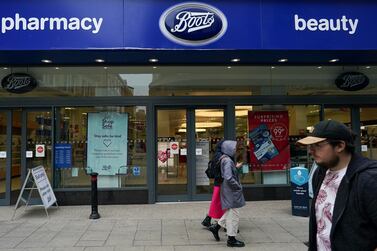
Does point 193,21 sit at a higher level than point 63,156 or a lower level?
higher

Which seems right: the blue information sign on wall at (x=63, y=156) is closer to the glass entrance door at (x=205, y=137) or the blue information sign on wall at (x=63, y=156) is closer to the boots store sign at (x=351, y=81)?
the glass entrance door at (x=205, y=137)

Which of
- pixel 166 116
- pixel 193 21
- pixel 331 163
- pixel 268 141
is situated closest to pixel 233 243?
pixel 331 163

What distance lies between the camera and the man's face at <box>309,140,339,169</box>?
269 centimetres

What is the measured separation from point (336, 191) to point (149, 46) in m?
6.18

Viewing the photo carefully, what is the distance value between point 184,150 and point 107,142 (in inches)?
79.8

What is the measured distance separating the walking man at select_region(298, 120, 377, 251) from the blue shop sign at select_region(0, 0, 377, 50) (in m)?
5.79

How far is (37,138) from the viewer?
33.9 ft

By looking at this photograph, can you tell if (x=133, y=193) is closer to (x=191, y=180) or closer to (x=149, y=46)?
(x=191, y=180)

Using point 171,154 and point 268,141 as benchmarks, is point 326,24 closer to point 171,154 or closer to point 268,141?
point 268,141

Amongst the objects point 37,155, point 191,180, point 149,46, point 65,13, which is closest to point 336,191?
point 149,46

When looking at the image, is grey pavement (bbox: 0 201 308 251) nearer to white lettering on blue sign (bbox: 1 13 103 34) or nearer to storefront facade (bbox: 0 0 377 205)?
storefront facade (bbox: 0 0 377 205)

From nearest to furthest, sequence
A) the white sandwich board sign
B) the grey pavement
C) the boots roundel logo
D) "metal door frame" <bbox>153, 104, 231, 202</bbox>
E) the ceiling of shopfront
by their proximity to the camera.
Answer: the grey pavement < the boots roundel logo < the ceiling of shopfront < the white sandwich board sign < "metal door frame" <bbox>153, 104, 231, 202</bbox>

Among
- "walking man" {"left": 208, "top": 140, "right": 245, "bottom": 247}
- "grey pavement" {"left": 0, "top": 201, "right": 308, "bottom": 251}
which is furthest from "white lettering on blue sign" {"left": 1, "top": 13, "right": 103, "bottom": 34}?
"grey pavement" {"left": 0, "top": 201, "right": 308, "bottom": 251}

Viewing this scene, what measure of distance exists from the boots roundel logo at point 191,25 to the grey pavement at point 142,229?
3.79 metres
